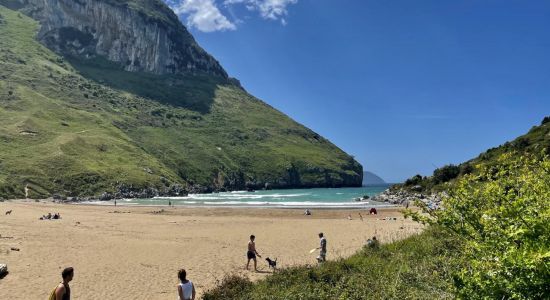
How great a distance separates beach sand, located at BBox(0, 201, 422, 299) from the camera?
1842 centimetres

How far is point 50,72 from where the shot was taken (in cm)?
18712

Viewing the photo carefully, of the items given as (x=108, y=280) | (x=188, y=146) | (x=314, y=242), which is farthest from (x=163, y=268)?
(x=188, y=146)

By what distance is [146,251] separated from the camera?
27375 millimetres

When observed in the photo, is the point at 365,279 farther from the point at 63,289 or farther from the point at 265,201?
the point at 265,201

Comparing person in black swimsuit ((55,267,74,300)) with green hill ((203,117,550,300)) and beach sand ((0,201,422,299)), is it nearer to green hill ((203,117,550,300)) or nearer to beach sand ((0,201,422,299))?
beach sand ((0,201,422,299))

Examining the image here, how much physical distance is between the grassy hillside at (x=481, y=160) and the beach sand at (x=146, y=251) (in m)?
20.8

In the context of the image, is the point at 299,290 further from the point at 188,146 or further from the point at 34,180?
the point at 188,146

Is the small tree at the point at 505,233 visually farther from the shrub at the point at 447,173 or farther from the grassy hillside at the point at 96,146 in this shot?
the grassy hillside at the point at 96,146

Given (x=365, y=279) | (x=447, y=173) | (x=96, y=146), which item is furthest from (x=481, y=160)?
(x=96, y=146)

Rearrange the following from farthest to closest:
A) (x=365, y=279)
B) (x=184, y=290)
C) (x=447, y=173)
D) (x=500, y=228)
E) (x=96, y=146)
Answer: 1. (x=96, y=146)
2. (x=447, y=173)
3. (x=365, y=279)
4. (x=184, y=290)
5. (x=500, y=228)

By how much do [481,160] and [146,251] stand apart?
47.1 meters

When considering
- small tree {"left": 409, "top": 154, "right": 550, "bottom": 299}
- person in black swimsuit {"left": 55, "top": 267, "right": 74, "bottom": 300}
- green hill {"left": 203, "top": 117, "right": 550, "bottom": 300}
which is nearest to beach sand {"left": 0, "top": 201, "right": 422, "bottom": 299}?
person in black swimsuit {"left": 55, "top": 267, "right": 74, "bottom": 300}

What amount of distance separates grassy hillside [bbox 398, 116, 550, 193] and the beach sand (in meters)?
20.8

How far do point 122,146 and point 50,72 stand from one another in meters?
80.8
